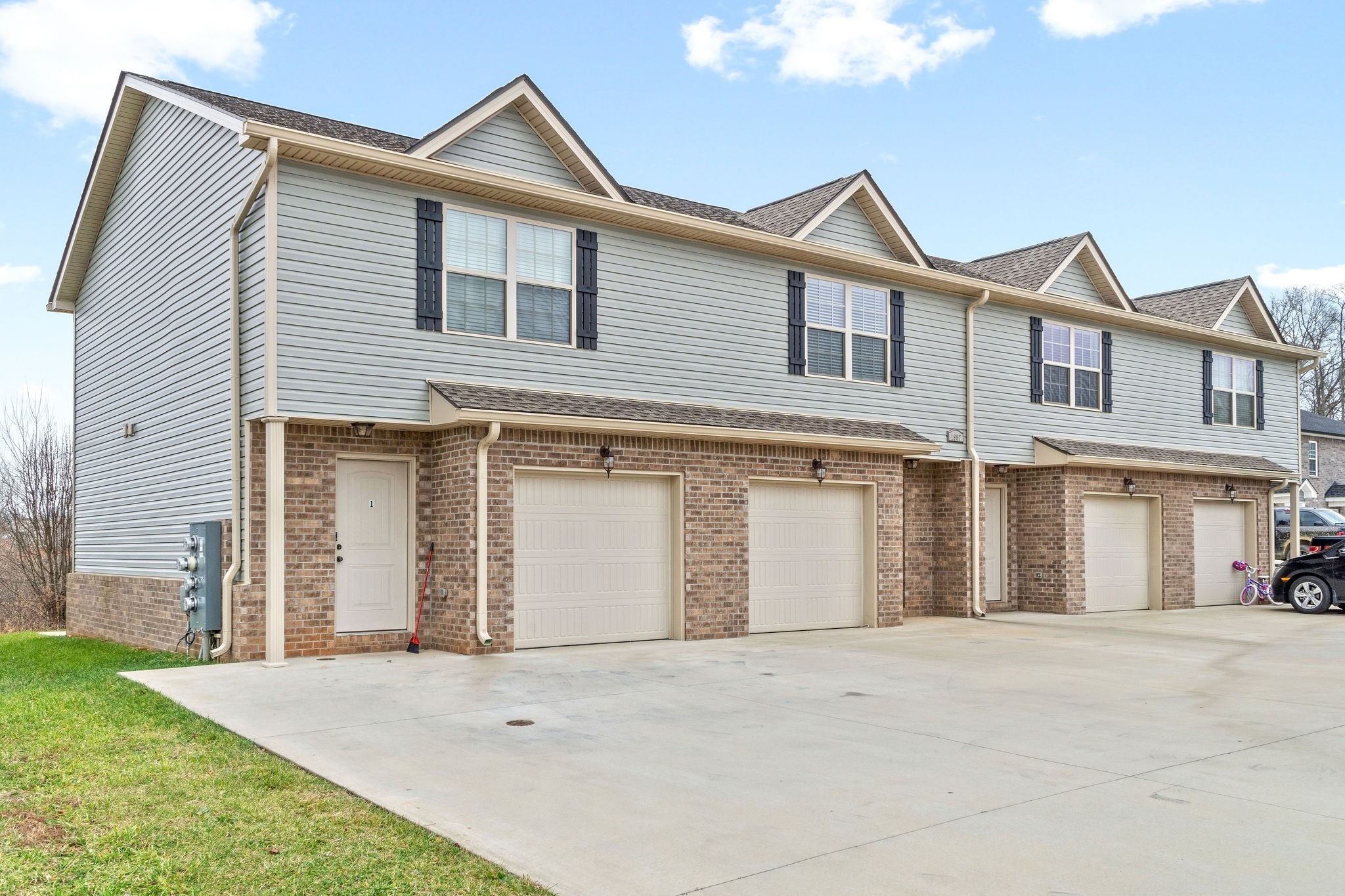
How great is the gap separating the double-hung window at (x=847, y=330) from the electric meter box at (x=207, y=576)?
27.9 feet

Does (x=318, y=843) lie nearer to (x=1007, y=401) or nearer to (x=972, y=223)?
(x=1007, y=401)

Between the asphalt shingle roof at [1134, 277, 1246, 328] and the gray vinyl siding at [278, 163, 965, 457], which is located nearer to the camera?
the gray vinyl siding at [278, 163, 965, 457]

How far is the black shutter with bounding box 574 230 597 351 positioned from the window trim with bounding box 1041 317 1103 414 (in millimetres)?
9370

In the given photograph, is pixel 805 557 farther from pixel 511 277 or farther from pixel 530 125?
pixel 530 125

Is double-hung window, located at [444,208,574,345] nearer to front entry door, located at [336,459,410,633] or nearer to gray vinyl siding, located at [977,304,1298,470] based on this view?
front entry door, located at [336,459,410,633]

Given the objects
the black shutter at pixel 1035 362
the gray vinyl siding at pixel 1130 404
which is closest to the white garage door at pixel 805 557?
the gray vinyl siding at pixel 1130 404

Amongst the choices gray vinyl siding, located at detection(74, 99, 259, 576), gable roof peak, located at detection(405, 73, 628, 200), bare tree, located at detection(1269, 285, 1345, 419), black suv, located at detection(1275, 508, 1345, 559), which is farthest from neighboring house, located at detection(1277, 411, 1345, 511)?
gray vinyl siding, located at detection(74, 99, 259, 576)

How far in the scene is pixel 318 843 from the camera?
16.2ft

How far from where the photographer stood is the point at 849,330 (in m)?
16.0

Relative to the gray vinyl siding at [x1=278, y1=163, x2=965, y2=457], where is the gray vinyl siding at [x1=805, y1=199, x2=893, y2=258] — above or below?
above

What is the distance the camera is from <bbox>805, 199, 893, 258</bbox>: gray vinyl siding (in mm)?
15883

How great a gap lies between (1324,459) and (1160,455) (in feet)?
93.1

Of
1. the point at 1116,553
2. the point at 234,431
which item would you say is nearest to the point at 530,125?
the point at 234,431

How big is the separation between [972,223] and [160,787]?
27.3 meters
